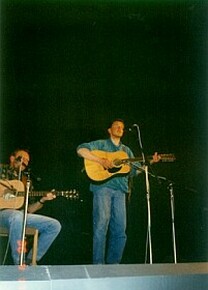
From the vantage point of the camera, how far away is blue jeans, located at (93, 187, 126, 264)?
5.82 ft

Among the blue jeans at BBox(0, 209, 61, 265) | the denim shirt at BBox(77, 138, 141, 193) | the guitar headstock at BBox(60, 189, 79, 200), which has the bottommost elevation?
the blue jeans at BBox(0, 209, 61, 265)

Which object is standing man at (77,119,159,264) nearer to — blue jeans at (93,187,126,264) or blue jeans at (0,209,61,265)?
blue jeans at (93,187,126,264)

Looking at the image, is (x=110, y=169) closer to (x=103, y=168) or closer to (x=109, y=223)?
(x=103, y=168)

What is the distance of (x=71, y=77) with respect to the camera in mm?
1738

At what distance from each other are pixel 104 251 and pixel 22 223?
0.35 meters

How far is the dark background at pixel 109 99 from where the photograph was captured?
1698mm

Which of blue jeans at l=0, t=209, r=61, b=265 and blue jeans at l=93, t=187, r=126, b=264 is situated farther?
blue jeans at l=93, t=187, r=126, b=264

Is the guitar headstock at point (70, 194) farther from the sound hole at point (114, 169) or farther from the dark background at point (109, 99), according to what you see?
the sound hole at point (114, 169)

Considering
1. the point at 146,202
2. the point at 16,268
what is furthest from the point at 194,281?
the point at 146,202

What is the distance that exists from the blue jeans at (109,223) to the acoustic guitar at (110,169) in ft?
0.20

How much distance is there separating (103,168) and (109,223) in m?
0.23

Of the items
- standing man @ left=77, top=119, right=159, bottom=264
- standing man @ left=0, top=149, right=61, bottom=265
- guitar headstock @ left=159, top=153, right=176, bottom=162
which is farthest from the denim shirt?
standing man @ left=0, top=149, right=61, bottom=265

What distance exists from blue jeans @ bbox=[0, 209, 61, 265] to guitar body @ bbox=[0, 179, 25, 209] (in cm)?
2

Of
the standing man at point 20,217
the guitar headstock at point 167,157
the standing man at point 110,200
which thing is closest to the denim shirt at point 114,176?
the standing man at point 110,200
